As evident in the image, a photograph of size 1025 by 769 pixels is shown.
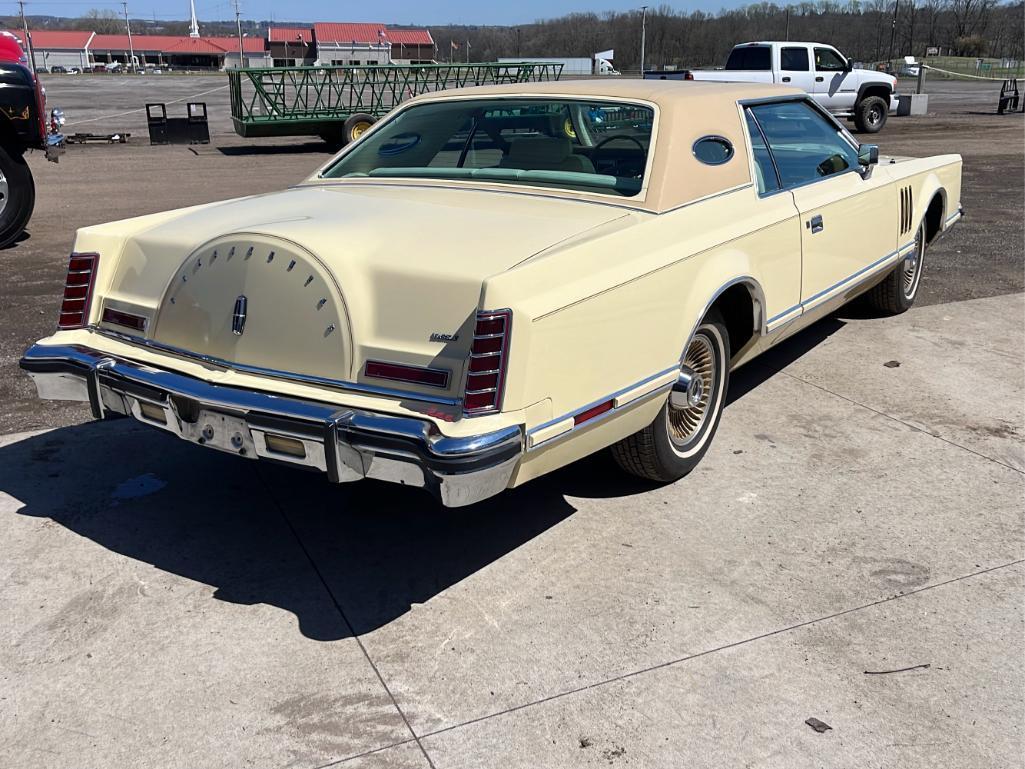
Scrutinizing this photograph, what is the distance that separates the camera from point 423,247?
3117mm

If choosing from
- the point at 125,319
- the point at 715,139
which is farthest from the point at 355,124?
the point at 125,319

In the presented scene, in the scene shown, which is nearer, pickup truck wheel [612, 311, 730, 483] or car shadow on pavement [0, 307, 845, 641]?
car shadow on pavement [0, 307, 845, 641]

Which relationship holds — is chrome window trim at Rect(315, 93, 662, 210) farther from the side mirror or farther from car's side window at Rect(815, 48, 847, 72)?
car's side window at Rect(815, 48, 847, 72)

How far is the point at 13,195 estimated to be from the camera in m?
8.38

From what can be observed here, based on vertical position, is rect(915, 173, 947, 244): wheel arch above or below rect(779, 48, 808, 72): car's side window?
below

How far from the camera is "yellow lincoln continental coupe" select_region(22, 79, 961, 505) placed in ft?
9.35

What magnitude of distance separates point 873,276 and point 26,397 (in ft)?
15.1

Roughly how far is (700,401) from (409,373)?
1.57 m

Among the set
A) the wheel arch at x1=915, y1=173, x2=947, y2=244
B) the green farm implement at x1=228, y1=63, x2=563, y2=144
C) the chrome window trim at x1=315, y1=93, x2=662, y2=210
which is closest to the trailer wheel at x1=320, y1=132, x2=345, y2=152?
the green farm implement at x1=228, y1=63, x2=563, y2=144

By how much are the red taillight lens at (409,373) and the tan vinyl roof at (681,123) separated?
1.23 meters

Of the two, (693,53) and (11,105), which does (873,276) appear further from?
(693,53)

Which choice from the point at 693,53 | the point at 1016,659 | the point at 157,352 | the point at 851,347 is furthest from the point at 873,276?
the point at 693,53

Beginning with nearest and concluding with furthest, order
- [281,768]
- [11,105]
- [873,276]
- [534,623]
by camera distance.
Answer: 1. [281,768]
2. [534,623]
3. [873,276]
4. [11,105]

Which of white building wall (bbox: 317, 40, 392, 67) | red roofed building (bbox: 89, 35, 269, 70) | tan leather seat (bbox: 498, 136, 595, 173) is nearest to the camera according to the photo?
tan leather seat (bbox: 498, 136, 595, 173)
